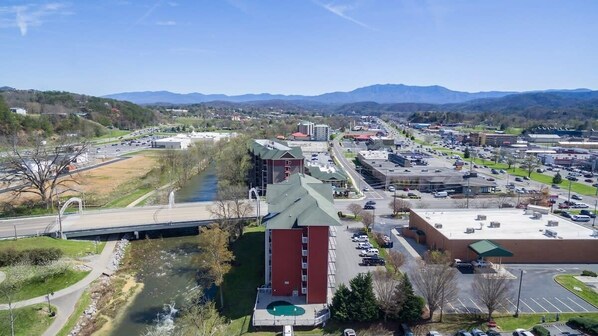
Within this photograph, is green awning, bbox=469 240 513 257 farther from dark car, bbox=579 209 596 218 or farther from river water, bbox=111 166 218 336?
river water, bbox=111 166 218 336

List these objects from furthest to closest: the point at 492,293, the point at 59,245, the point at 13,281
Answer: the point at 59,245
the point at 13,281
the point at 492,293

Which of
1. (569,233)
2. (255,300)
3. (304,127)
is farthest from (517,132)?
(255,300)

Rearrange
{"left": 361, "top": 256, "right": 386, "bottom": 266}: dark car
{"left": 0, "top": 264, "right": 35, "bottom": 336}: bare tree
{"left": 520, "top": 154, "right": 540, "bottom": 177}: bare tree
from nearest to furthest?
{"left": 0, "top": 264, "right": 35, "bottom": 336}: bare tree → {"left": 361, "top": 256, "right": 386, "bottom": 266}: dark car → {"left": 520, "top": 154, "right": 540, "bottom": 177}: bare tree

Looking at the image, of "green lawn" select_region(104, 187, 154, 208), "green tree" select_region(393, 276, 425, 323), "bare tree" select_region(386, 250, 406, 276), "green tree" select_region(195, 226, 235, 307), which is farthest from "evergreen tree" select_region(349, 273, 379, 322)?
"green lawn" select_region(104, 187, 154, 208)

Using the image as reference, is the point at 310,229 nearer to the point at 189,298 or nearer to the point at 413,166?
the point at 189,298

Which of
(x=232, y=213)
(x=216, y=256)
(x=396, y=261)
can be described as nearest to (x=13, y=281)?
(x=216, y=256)

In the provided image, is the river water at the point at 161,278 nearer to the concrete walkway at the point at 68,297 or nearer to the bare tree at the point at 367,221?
the concrete walkway at the point at 68,297

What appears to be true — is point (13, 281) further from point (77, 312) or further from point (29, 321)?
point (77, 312)
